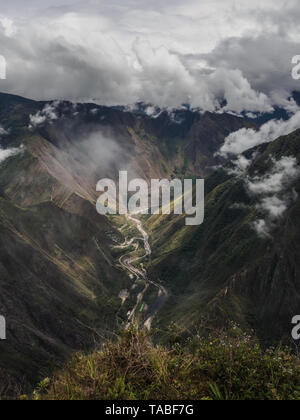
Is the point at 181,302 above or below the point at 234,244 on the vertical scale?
below

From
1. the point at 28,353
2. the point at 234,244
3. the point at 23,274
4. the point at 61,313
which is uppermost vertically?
the point at 234,244

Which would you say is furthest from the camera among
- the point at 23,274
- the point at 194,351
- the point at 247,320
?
the point at 247,320

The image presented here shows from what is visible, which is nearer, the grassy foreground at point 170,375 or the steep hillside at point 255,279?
the grassy foreground at point 170,375

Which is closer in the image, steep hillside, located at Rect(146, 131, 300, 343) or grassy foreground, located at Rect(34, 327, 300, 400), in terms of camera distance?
grassy foreground, located at Rect(34, 327, 300, 400)

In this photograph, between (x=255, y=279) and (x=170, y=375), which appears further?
(x=255, y=279)

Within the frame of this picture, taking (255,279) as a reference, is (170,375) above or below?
below
